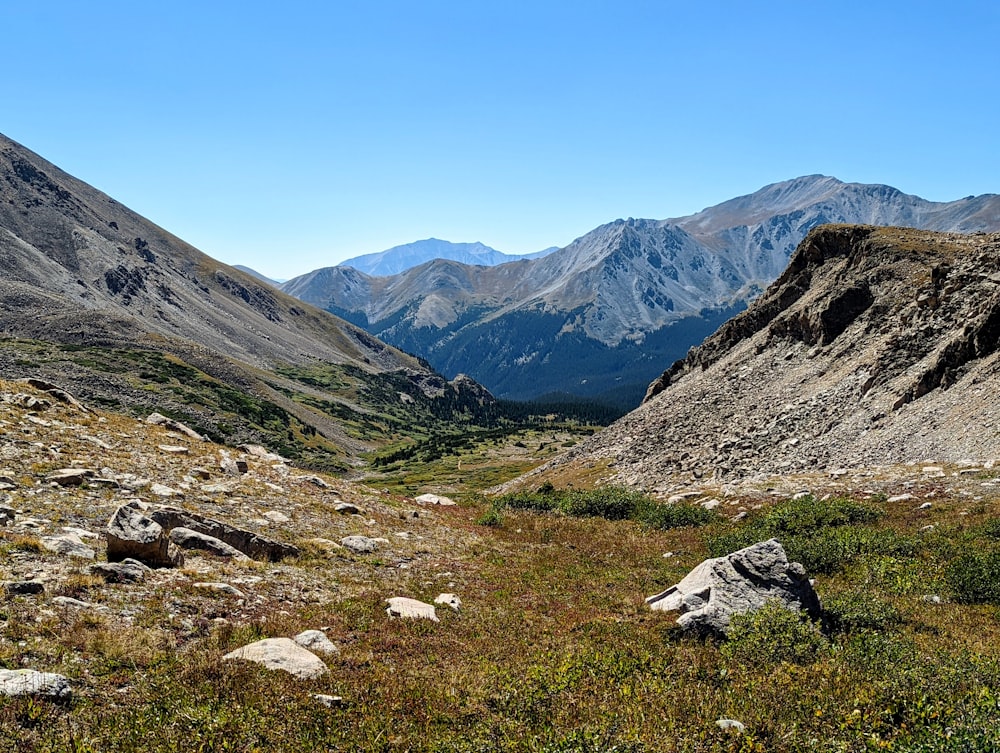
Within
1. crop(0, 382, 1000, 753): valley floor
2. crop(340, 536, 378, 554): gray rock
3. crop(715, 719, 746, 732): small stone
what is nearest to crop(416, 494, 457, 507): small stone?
crop(0, 382, 1000, 753): valley floor

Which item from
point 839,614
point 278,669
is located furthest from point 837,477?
point 278,669

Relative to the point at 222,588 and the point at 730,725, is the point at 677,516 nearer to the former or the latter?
the point at 730,725

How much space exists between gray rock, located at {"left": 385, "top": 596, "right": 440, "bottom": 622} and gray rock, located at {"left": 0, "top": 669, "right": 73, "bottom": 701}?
6.73 metres

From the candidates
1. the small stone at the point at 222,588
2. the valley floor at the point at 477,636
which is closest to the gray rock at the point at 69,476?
the valley floor at the point at 477,636

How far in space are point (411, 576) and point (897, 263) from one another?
193 feet

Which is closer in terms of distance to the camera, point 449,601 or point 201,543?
point 449,601

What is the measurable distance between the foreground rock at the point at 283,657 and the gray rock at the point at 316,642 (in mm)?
398

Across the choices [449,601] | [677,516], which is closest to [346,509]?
[449,601]

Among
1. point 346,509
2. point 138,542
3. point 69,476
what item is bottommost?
point 346,509

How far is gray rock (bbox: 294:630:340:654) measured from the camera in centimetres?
1138

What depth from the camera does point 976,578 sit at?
1541 cm

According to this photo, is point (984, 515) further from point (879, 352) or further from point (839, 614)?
point (879, 352)

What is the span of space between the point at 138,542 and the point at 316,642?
614 cm

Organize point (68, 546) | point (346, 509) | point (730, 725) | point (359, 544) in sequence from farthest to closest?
1. point (346, 509)
2. point (359, 544)
3. point (68, 546)
4. point (730, 725)
